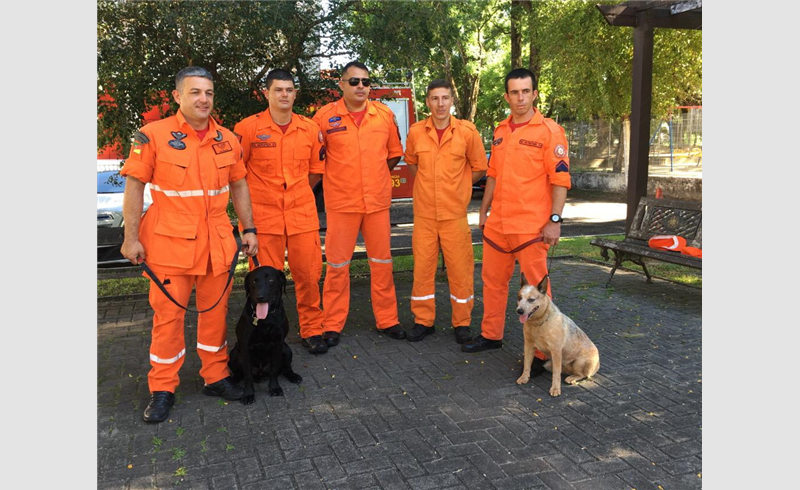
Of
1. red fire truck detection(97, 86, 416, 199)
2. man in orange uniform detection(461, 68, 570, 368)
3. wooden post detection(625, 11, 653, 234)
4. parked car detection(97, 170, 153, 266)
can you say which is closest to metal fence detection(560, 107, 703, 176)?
wooden post detection(625, 11, 653, 234)

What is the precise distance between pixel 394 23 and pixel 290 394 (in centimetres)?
436

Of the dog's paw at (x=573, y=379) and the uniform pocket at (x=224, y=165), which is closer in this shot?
the uniform pocket at (x=224, y=165)

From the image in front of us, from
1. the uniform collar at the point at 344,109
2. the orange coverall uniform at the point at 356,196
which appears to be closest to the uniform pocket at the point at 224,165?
the orange coverall uniform at the point at 356,196

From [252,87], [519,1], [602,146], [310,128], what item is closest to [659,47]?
[519,1]

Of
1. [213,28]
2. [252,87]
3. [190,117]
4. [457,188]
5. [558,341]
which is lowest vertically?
[558,341]

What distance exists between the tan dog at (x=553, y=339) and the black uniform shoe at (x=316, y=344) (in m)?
1.68

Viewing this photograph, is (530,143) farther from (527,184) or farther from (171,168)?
(171,168)

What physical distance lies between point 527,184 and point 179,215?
261 centimetres

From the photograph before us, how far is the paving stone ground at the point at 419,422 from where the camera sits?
3.28 m

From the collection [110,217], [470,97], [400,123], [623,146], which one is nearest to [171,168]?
[110,217]

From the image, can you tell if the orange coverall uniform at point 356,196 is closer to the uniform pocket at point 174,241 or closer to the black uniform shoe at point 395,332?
the black uniform shoe at point 395,332

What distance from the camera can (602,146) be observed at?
22.6 metres

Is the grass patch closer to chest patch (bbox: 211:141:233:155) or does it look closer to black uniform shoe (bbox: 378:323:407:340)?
black uniform shoe (bbox: 378:323:407:340)

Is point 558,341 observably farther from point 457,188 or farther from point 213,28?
point 213,28
